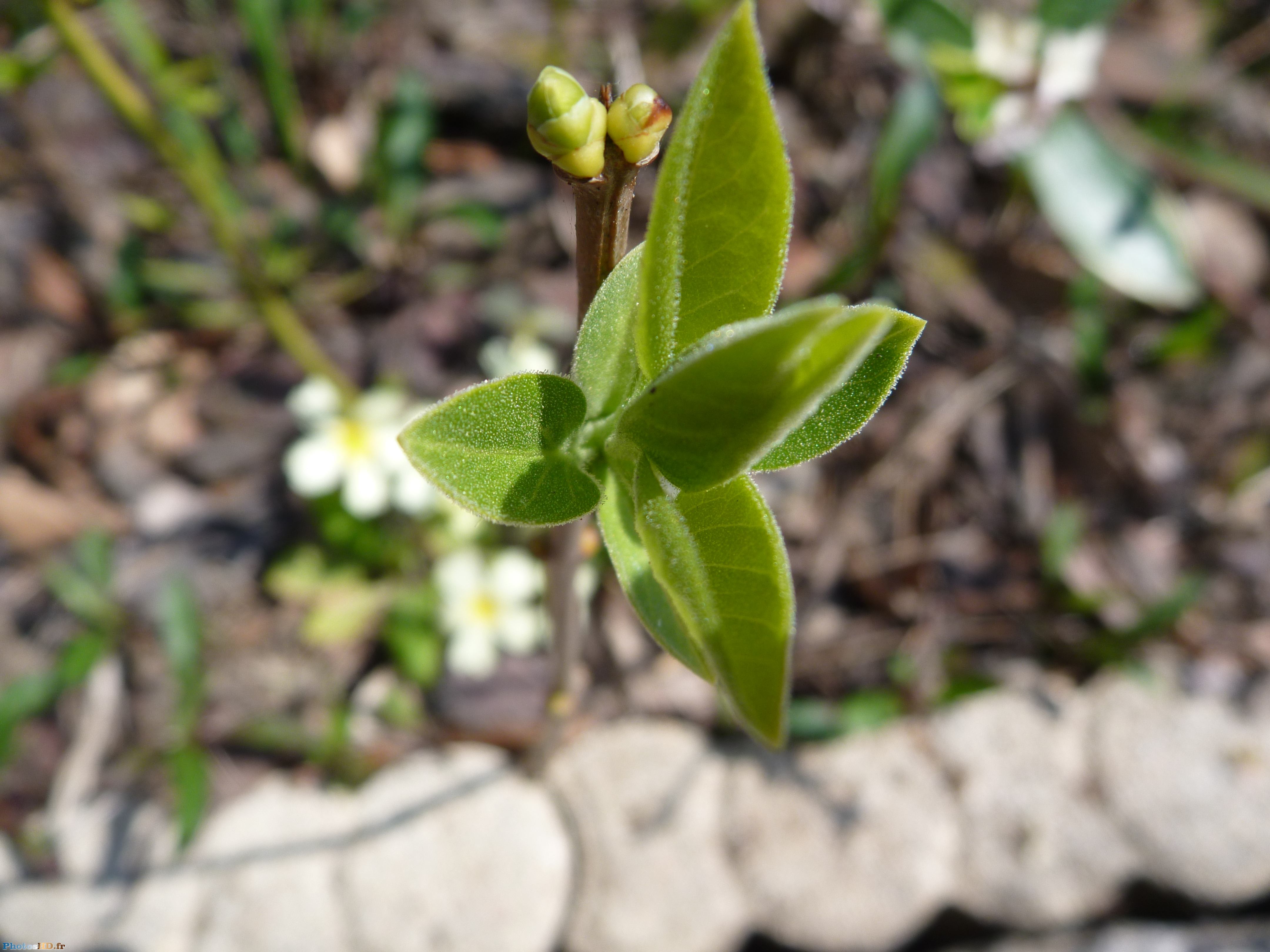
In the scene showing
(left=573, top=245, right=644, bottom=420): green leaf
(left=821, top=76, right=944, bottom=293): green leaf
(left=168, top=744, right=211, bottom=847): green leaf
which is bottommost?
(left=168, top=744, right=211, bottom=847): green leaf

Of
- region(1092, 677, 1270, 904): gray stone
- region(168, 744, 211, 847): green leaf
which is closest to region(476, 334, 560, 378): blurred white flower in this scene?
region(168, 744, 211, 847): green leaf

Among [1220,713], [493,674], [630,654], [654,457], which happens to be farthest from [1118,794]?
[654,457]

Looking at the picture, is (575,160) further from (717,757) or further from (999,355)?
(999,355)

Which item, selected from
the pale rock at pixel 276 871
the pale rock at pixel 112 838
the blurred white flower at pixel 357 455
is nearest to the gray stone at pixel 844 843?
the pale rock at pixel 276 871

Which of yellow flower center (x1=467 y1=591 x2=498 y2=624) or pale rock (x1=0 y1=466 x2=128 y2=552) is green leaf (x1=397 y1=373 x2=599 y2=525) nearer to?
yellow flower center (x1=467 y1=591 x2=498 y2=624)

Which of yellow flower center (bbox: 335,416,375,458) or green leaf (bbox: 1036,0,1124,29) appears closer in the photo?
green leaf (bbox: 1036,0,1124,29)

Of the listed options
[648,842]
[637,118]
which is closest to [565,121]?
[637,118]

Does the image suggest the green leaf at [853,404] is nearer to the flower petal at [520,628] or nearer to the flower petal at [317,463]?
the flower petal at [520,628]
